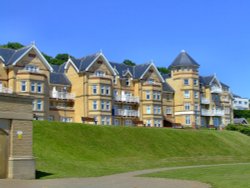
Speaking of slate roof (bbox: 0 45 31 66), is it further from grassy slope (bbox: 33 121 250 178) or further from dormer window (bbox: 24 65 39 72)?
grassy slope (bbox: 33 121 250 178)

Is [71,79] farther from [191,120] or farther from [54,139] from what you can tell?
[54,139]

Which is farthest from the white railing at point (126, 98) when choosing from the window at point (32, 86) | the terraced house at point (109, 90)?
the window at point (32, 86)

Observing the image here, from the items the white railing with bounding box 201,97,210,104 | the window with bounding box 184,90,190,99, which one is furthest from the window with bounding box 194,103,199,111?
the white railing with bounding box 201,97,210,104

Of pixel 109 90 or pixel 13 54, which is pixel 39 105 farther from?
pixel 109 90

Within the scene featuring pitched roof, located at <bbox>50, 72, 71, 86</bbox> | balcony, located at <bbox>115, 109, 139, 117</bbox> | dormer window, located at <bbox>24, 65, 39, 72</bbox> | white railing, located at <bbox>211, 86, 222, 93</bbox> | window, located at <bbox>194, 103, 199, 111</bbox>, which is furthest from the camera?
white railing, located at <bbox>211, 86, 222, 93</bbox>

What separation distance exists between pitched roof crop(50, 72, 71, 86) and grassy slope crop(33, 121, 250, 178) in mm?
20369

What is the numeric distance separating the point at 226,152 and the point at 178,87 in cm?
3081

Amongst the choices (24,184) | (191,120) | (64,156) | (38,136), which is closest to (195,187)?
(24,184)

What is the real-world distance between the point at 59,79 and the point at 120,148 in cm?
2865

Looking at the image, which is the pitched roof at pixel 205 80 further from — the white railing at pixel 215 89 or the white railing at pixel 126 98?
the white railing at pixel 126 98

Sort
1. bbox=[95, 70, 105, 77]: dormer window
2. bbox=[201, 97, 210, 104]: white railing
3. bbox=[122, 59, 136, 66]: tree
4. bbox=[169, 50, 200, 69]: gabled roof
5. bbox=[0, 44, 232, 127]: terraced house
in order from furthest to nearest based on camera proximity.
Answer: bbox=[122, 59, 136, 66]: tree → bbox=[201, 97, 210, 104]: white railing → bbox=[169, 50, 200, 69]: gabled roof → bbox=[95, 70, 105, 77]: dormer window → bbox=[0, 44, 232, 127]: terraced house

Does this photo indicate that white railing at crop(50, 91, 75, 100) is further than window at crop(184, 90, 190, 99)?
No

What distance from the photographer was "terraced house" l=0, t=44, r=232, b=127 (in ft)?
203

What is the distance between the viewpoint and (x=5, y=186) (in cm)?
1988
